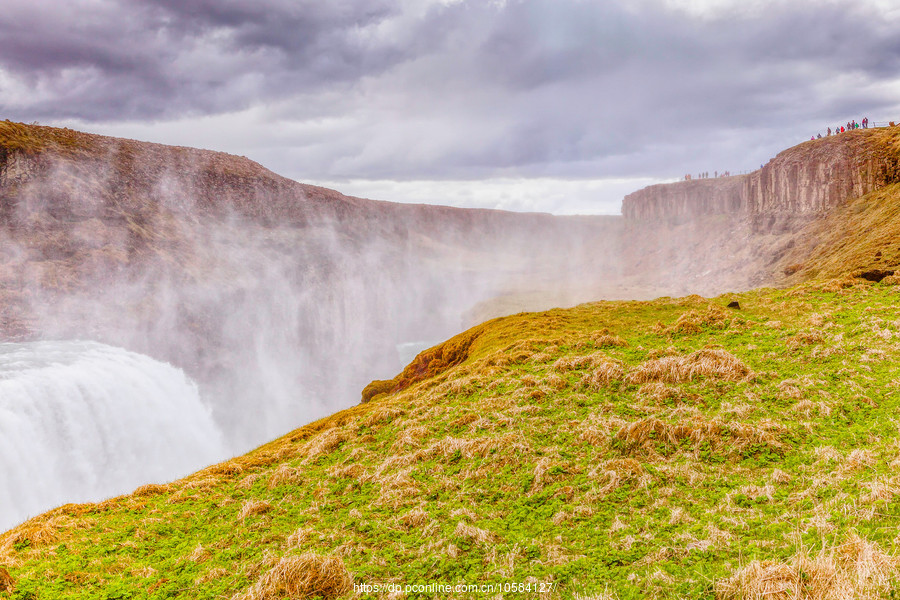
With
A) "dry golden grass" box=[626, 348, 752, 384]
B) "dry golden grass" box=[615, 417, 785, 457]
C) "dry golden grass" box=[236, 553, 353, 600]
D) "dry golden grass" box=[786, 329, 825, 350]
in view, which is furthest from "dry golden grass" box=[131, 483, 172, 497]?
"dry golden grass" box=[786, 329, 825, 350]

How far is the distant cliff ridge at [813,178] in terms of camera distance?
5800cm

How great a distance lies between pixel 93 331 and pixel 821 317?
71.9m

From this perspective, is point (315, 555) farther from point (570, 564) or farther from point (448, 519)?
point (570, 564)

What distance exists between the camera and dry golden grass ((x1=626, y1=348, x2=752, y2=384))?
14.4 meters

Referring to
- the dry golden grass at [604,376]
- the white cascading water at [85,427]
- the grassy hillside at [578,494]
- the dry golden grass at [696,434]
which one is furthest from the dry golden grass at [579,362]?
the white cascading water at [85,427]

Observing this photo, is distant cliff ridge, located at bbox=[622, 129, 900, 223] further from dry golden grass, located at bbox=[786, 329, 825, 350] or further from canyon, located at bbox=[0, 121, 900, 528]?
dry golden grass, located at bbox=[786, 329, 825, 350]

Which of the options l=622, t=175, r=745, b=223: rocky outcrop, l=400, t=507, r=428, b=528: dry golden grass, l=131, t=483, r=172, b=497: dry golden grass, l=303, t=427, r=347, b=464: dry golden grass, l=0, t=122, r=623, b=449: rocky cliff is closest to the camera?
l=400, t=507, r=428, b=528: dry golden grass

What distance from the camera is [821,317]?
1738 centimetres

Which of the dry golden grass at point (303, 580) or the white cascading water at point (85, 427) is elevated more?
the dry golden grass at point (303, 580)

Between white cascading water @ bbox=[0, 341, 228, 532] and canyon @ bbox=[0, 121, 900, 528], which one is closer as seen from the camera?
white cascading water @ bbox=[0, 341, 228, 532]

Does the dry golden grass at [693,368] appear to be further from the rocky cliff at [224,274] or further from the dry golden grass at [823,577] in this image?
the rocky cliff at [224,274]

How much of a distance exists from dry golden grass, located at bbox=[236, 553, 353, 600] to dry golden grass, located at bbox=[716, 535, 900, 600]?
18.2 ft

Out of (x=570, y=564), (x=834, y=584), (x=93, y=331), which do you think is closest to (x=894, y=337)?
(x=834, y=584)

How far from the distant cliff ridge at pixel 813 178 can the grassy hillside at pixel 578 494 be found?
54.4 m
